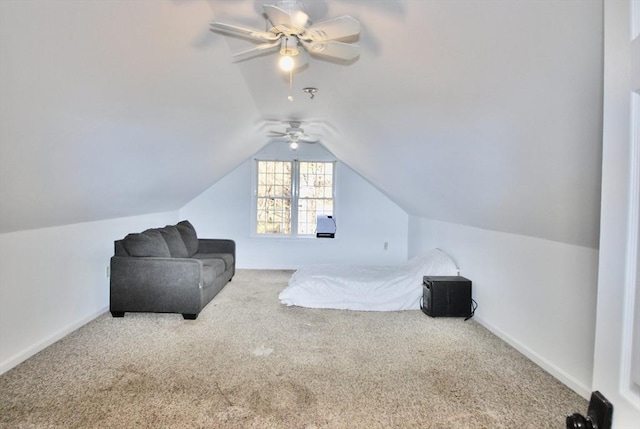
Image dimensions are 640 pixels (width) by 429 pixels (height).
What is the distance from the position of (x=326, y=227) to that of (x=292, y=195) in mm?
893

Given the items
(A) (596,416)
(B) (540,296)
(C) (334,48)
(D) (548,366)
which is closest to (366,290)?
(B) (540,296)

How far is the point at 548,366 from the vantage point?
9.28 ft

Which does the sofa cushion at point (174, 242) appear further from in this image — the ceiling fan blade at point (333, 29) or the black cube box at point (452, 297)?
the ceiling fan blade at point (333, 29)

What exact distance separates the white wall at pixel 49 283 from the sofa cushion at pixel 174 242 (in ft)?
1.98

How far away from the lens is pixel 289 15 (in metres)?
1.81

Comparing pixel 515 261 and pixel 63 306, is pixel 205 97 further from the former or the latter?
pixel 515 261

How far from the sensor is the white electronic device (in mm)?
6918

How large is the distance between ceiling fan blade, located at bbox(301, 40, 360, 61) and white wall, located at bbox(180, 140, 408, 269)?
4660mm

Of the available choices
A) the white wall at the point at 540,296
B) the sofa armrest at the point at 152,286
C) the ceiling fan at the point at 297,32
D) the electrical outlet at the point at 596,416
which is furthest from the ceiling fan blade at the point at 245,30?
the sofa armrest at the point at 152,286

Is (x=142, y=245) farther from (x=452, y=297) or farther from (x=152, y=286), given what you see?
(x=452, y=297)

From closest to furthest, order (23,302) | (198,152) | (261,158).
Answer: (23,302) → (198,152) → (261,158)

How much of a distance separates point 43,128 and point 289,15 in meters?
1.40

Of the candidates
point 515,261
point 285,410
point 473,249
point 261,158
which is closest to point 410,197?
point 473,249

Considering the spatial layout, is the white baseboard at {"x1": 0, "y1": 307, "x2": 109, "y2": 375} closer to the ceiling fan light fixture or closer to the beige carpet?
the beige carpet
